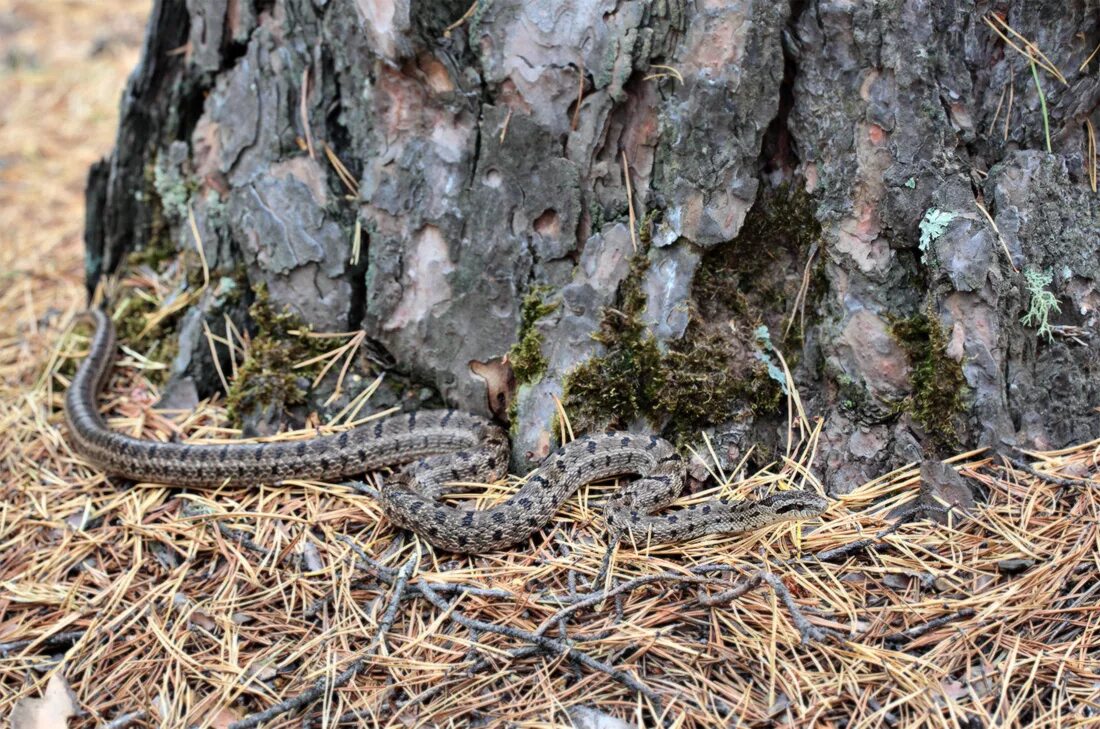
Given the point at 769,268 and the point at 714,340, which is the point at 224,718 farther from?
the point at 769,268

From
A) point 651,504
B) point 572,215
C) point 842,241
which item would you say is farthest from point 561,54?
point 651,504

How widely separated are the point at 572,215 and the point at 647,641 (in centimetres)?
225

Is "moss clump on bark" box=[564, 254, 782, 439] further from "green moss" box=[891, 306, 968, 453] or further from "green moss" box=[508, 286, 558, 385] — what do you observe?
"green moss" box=[891, 306, 968, 453]

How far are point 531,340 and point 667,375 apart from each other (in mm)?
776

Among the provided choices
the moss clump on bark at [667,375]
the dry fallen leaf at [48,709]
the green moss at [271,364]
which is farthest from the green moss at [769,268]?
the dry fallen leaf at [48,709]

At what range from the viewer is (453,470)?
5.29 meters

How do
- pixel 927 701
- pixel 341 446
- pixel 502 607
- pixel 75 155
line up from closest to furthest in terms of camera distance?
pixel 927 701 < pixel 502 607 < pixel 341 446 < pixel 75 155

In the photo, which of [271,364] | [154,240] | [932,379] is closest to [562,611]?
[932,379]

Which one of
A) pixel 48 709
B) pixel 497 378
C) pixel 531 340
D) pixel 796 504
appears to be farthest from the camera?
pixel 497 378

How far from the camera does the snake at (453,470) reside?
474cm

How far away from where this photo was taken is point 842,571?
172 inches

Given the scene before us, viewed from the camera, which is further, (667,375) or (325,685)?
(667,375)

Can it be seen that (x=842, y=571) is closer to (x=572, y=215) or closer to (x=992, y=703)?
(x=992, y=703)

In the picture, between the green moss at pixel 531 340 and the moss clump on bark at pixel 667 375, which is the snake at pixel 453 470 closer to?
the moss clump on bark at pixel 667 375
